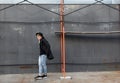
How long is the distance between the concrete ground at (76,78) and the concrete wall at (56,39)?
0.33 m

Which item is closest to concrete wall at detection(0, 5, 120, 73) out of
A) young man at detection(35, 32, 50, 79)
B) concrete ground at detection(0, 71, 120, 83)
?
concrete ground at detection(0, 71, 120, 83)

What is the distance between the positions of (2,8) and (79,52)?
3.43 m

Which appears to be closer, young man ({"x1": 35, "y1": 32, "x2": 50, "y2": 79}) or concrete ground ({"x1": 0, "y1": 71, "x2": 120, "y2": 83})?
concrete ground ({"x1": 0, "y1": 71, "x2": 120, "y2": 83})

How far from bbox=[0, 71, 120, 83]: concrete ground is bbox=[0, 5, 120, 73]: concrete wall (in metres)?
0.33

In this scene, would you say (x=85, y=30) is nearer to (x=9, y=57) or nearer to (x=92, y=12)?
(x=92, y=12)

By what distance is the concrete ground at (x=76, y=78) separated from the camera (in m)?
12.7


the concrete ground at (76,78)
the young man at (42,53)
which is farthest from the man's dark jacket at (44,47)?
the concrete ground at (76,78)

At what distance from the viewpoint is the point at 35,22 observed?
45.8ft

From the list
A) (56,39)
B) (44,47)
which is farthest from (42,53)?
(56,39)

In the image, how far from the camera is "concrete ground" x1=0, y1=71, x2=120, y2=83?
12.7 m

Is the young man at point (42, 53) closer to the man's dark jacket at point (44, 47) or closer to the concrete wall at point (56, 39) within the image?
the man's dark jacket at point (44, 47)

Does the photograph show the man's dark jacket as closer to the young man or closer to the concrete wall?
the young man

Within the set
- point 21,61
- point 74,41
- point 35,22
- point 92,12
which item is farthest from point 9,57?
point 92,12

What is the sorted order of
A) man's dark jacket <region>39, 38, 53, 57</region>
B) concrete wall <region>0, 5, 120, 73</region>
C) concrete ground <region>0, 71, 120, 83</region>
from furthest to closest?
concrete wall <region>0, 5, 120, 73</region>, man's dark jacket <region>39, 38, 53, 57</region>, concrete ground <region>0, 71, 120, 83</region>
